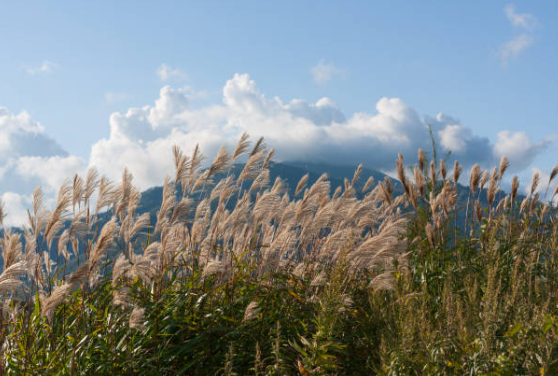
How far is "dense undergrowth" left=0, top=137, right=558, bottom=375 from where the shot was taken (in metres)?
3.18

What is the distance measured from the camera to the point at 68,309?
4336 mm

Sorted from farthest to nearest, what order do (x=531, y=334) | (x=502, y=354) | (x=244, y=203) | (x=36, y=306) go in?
1. (x=244, y=203)
2. (x=36, y=306)
3. (x=531, y=334)
4. (x=502, y=354)

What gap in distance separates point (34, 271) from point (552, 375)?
13.5 feet

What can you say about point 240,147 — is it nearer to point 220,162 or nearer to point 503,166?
point 220,162

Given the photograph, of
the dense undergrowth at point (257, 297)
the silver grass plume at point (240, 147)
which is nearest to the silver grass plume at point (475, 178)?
the dense undergrowth at point (257, 297)

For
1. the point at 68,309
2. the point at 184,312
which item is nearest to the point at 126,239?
the point at 68,309

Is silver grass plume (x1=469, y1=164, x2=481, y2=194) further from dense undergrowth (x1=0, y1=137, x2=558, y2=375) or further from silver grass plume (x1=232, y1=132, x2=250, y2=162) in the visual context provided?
silver grass plume (x1=232, y1=132, x2=250, y2=162)

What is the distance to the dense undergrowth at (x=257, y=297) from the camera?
3.18m

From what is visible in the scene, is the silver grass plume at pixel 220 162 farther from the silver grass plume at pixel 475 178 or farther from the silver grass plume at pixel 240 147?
the silver grass plume at pixel 475 178

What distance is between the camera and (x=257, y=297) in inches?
166

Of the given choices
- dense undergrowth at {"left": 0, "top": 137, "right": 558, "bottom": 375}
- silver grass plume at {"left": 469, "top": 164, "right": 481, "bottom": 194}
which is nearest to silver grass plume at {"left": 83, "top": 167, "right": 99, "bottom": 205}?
dense undergrowth at {"left": 0, "top": 137, "right": 558, "bottom": 375}

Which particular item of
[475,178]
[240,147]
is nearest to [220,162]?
[240,147]

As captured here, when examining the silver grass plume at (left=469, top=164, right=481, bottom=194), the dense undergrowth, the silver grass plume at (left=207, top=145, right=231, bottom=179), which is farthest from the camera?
the silver grass plume at (left=469, top=164, right=481, bottom=194)

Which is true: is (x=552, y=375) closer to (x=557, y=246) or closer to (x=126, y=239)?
(x=557, y=246)
